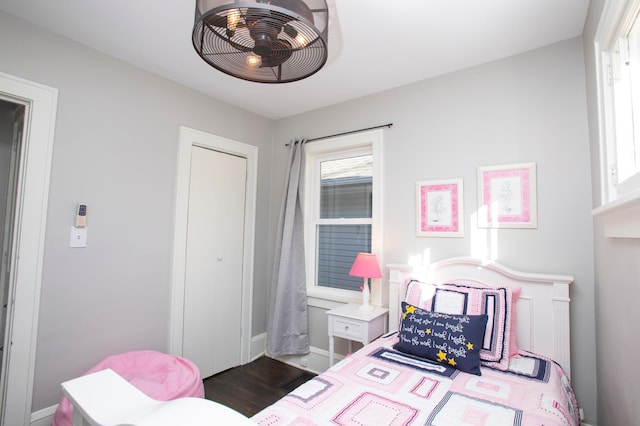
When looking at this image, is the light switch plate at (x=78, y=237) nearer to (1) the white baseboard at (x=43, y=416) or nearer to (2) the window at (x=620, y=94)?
(1) the white baseboard at (x=43, y=416)

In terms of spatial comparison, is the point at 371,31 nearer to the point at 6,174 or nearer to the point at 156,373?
the point at 156,373

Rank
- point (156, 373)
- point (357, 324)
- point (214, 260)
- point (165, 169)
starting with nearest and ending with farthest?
point (156, 373) < point (357, 324) < point (165, 169) < point (214, 260)

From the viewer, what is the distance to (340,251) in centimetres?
312

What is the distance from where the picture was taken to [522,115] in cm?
217

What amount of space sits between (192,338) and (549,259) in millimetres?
2769

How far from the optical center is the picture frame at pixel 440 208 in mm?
2367

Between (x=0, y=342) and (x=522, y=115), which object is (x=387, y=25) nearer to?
(x=522, y=115)

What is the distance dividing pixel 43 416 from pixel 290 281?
1922mm

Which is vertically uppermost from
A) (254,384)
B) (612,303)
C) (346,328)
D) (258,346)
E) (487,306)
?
(612,303)

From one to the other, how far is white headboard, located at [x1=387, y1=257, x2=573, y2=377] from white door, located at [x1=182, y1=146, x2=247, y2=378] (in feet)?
6.33

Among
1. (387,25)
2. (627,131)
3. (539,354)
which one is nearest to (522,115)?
(627,131)

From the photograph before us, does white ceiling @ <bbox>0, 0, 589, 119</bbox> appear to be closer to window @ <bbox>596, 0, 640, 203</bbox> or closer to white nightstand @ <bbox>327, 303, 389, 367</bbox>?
window @ <bbox>596, 0, 640, 203</bbox>

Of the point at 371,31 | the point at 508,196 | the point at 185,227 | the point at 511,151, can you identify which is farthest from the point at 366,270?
the point at 371,31

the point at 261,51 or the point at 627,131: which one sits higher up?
the point at 261,51
